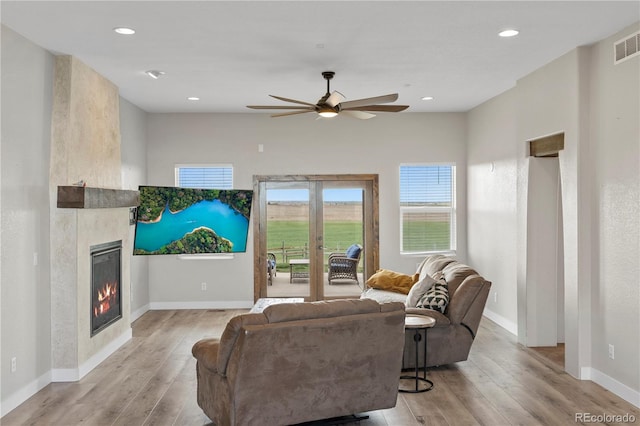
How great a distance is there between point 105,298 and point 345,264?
3.85 meters

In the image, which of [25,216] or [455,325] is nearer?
[25,216]

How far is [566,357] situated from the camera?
4996mm

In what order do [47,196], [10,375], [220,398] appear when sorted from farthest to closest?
[47,196]
[10,375]
[220,398]

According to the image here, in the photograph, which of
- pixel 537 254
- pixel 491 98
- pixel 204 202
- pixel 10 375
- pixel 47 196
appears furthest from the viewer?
pixel 204 202

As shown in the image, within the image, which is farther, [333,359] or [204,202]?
[204,202]

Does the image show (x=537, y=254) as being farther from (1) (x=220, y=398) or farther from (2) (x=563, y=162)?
A: (1) (x=220, y=398)

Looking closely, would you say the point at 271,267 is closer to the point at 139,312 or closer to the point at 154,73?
the point at 139,312

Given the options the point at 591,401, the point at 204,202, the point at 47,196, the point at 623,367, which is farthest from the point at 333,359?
the point at 204,202

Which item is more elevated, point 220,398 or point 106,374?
point 220,398

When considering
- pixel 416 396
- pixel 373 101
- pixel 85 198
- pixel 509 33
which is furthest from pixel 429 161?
pixel 85 198

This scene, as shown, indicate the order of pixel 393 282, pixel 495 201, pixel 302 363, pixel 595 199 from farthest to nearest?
pixel 495 201, pixel 393 282, pixel 595 199, pixel 302 363

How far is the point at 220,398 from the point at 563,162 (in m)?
3.78

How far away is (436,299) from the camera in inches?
199

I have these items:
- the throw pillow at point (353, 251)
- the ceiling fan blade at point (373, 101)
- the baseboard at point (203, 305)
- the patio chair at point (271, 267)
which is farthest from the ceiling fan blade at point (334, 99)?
the baseboard at point (203, 305)
